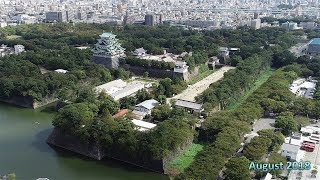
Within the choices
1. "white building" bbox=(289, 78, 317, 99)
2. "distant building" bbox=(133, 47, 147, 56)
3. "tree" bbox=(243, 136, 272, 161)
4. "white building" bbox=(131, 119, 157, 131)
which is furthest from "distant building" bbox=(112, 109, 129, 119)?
"distant building" bbox=(133, 47, 147, 56)

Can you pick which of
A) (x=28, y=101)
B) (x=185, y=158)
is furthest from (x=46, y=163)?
(x=28, y=101)

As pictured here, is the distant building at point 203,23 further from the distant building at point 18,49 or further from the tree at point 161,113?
the tree at point 161,113

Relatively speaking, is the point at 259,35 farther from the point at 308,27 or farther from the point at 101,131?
the point at 101,131

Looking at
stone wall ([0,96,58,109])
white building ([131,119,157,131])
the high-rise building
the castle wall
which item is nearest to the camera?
white building ([131,119,157,131])

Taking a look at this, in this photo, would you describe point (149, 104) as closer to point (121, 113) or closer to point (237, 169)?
point (121, 113)

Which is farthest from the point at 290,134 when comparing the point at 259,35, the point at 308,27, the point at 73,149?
the point at 308,27

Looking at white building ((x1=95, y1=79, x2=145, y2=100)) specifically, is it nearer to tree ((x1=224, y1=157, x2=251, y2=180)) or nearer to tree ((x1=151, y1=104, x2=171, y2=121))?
tree ((x1=151, y1=104, x2=171, y2=121))

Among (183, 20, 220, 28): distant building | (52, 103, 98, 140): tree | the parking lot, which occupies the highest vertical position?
(183, 20, 220, 28): distant building

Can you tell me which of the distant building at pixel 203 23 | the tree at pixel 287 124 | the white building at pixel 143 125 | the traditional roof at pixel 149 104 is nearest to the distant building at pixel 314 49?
the tree at pixel 287 124
